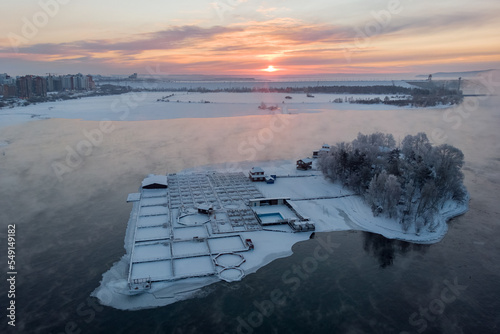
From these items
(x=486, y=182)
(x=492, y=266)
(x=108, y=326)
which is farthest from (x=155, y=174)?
(x=486, y=182)

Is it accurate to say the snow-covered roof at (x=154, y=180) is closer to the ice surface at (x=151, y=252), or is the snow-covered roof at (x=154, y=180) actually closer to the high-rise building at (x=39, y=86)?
the ice surface at (x=151, y=252)

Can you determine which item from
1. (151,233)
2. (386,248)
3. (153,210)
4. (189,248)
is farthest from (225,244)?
(386,248)

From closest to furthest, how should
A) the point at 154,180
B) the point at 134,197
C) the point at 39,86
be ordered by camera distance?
the point at 134,197 → the point at 154,180 → the point at 39,86

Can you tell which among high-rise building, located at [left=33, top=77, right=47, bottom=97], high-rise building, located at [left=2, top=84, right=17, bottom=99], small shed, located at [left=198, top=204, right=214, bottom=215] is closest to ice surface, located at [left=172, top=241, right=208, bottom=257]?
small shed, located at [left=198, top=204, right=214, bottom=215]

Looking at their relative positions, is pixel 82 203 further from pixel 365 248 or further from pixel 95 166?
pixel 365 248

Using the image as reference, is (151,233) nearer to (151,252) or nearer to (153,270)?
(151,252)

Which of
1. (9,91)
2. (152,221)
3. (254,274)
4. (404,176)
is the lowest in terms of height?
(254,274)

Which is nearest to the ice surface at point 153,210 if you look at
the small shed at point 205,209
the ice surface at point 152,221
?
the ice surface at point 152,221
